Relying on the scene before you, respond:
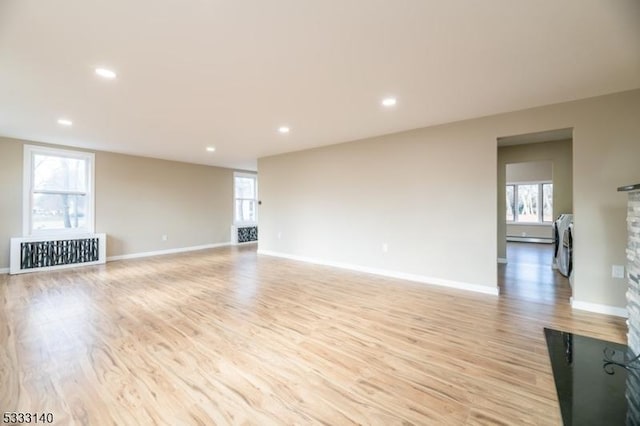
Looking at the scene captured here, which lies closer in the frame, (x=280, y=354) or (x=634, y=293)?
(x=634, y=293)

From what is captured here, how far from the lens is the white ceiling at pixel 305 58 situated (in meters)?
1.80

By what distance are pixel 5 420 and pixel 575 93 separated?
5416 mm

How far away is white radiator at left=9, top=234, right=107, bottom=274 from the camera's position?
5.00 metres

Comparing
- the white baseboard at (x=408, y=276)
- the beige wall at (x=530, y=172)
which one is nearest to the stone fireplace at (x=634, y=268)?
the white baseboard at (x=408, y=276)

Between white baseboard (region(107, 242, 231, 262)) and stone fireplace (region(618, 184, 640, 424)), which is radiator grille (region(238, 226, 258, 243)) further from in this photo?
stone fireplace (region(618, 184, 640, 424))

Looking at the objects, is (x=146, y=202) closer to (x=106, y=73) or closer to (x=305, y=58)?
(x=106, y=73)

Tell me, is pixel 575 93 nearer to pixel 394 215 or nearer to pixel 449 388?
pixel 394 215

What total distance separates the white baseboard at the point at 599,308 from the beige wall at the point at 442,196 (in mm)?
59

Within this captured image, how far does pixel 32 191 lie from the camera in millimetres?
5281

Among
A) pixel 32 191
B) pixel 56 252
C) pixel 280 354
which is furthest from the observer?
pixel 56 252

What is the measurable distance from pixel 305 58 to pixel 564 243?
507cm

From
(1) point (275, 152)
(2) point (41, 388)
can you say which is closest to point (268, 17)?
(2) point (41, 388)

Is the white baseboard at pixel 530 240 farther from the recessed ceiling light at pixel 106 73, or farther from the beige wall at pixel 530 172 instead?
the recessed ceiling light at pixel 106 73

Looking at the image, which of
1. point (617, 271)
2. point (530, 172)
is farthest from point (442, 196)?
point (530, 172)
